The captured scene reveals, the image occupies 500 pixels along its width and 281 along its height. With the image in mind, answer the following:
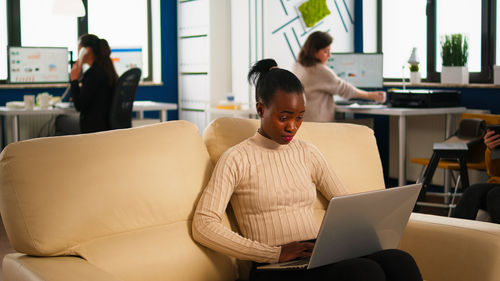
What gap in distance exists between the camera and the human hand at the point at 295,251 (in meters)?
1.77

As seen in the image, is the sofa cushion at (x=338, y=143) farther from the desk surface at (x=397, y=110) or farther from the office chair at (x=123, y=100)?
the office chair at (x=123, y=100)

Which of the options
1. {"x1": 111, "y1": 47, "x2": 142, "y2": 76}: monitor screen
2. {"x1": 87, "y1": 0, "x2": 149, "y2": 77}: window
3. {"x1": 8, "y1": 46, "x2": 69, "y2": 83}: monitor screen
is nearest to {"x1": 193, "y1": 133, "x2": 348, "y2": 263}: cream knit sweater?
{"x1": 8, "y1": 46, "x2": 69, "y2": 83}: monitor screen

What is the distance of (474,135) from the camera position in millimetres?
4066

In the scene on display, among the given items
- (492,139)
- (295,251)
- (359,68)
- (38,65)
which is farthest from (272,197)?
(38,65)

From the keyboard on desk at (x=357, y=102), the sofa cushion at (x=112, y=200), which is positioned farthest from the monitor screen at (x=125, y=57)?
the sofa cushion at (x=112, y=200)

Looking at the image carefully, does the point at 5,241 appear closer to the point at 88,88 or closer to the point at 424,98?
the point at 88,88

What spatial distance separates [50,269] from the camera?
4.95 ft

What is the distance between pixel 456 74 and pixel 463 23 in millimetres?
529

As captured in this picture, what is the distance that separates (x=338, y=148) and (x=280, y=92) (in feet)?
1.52

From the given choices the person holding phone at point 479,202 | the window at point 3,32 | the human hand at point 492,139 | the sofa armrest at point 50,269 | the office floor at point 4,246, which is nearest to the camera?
the sofa armrest at point 50,269

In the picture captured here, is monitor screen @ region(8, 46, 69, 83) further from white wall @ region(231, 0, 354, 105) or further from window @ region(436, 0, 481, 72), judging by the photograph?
window @ region(436, 0, 481, 72)

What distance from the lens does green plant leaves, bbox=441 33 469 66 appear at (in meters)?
5.14

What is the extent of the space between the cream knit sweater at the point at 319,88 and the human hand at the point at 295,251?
3029 millimetres

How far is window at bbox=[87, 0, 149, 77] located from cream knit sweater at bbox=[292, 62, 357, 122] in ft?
7.91
